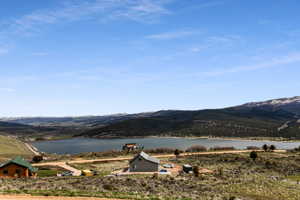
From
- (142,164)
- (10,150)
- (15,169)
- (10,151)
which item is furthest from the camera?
(10,150)

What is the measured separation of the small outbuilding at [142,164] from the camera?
6694cm

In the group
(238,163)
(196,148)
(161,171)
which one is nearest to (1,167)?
(161,171)

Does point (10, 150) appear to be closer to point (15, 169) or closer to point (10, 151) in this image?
point (10, 151)

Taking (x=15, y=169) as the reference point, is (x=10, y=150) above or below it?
below

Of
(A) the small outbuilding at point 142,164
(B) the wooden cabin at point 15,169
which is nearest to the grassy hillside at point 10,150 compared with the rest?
(B) the wooden cabin at point 15,169

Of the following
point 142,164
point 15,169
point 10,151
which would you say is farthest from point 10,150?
point 142,164

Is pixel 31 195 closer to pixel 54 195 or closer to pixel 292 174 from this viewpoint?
pixel 54 195

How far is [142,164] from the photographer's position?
2650 inches

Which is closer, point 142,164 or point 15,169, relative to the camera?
point 15,169

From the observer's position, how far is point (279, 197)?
40.0 meters

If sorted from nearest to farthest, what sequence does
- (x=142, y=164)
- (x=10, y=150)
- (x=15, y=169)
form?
(x=15, y=169), (x=142, y=164), (x=10, y=150)

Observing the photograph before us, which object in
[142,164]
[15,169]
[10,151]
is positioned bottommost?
[10,151]

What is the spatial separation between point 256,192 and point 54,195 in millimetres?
25647

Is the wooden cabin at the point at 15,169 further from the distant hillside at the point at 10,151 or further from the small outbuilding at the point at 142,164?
the distant hillside at the point at 10,151
